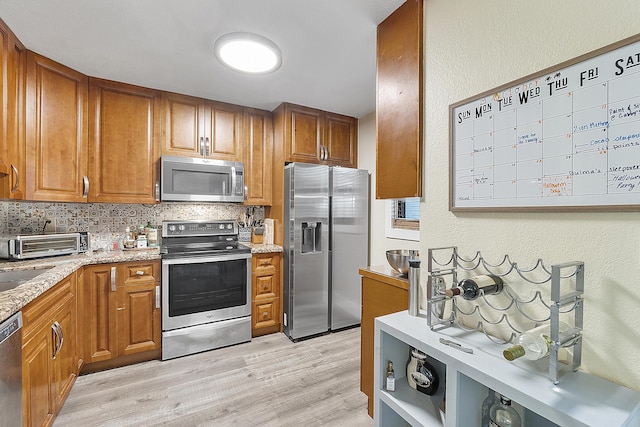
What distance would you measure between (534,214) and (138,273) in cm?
264

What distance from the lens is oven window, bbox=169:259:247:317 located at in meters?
2.48

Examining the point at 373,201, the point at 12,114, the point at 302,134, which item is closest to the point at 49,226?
the point at 12,114

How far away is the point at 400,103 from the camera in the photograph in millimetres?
1452

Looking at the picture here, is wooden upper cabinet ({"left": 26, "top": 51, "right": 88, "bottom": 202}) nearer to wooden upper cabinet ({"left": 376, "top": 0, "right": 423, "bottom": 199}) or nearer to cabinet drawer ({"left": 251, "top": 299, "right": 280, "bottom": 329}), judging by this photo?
cabinet drawer ({"left": 251, "top": 299, "right": 280, "bottom": 329})

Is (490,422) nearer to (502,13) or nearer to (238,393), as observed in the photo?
(502,13)

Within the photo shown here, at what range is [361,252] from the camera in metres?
3.19

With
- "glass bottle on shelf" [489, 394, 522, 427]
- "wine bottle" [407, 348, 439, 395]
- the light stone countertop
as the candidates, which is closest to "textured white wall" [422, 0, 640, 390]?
"glass bottle on shelf" [489, 394, 522, 427]

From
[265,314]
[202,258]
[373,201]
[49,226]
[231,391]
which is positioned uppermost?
[373,201]

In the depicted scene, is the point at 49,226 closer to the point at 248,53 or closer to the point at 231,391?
the point at 231,391

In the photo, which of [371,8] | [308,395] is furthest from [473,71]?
[308,395]

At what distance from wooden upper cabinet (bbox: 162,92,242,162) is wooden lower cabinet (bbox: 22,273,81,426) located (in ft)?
4.53

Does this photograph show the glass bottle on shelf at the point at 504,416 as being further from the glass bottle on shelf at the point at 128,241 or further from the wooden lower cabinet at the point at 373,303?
the glass bottle on shelf at the point at 128,241

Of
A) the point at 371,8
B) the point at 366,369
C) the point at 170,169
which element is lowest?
the point at 366,369

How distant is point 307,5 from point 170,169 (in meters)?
1.81
